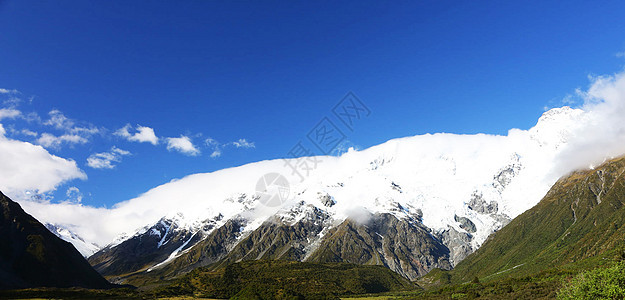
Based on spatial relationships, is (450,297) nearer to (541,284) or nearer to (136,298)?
(541,284)

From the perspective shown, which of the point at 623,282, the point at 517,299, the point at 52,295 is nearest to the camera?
the point at 623,282

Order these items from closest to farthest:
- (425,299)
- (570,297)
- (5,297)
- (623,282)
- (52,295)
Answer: (623,282), (570,297), (5,297), (52,295), (425,299)

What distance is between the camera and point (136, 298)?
7397 inches

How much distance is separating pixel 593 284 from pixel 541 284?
97549 mm

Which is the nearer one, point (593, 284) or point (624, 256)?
point (593, 284)

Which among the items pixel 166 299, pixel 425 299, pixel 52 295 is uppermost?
pixel 52 295

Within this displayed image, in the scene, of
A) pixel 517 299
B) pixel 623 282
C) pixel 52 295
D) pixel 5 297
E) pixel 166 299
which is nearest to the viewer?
pixel 623 282

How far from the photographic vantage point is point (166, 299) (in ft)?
648

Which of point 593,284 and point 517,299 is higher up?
point 593,284

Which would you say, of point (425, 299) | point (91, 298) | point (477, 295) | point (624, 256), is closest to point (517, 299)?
point (477, 295)

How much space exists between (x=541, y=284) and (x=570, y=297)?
309 ft

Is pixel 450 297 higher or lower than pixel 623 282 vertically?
lower

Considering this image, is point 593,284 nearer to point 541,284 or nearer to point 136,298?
point 541,284

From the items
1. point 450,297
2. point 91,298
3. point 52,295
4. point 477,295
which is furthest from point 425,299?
point 52,295
